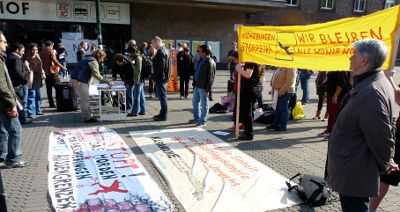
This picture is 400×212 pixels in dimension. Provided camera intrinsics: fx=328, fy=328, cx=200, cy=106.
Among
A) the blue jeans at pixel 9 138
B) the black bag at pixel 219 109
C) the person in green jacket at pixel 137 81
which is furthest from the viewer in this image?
the black bag at pixel 219 109

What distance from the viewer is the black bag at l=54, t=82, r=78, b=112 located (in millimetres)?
9047

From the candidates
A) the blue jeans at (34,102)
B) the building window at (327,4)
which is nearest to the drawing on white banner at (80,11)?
the blue jeans at (34,102)

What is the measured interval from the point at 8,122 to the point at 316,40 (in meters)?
5.05

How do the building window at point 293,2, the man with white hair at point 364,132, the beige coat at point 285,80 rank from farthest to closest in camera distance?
the building window at point 293,2
the beige coat at point 285,80
the man with white hair at point 364,132

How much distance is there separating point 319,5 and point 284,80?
23852mm

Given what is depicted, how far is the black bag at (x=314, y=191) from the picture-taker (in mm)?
4016

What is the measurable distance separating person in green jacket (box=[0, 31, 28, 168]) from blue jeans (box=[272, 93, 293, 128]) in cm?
514

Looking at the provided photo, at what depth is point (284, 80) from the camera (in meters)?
7.19

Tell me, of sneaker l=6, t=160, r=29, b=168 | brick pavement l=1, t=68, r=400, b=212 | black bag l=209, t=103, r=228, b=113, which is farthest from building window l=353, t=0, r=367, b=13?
sneaker l=6, t=160, r=29, b=168

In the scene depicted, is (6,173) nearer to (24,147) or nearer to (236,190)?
(24,147)

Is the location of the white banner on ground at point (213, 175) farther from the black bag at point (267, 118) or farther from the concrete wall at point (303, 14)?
the concrete wall at point (303, 14)

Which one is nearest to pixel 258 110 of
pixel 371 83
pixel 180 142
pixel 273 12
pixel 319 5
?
pixel 180 142

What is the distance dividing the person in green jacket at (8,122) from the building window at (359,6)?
103 ft

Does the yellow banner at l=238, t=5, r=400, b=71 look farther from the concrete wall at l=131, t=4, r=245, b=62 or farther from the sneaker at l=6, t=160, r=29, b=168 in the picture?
the concrete wall at l=131, t=4, r=245, b=62
